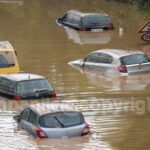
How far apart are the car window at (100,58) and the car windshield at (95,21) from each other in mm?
12708

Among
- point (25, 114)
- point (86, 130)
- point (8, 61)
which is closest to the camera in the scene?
point (86, 130)

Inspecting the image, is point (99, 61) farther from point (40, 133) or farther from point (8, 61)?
point (40, 133)

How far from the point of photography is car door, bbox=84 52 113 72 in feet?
104

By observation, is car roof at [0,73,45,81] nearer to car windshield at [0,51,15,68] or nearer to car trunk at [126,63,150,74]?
car windshield at [0,51,15,68]

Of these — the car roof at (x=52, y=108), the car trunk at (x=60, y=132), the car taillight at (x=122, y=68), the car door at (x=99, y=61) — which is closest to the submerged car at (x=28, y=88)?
the car roof at (x=52, y=108)

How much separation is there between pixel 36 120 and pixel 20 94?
A: 4.95 meters

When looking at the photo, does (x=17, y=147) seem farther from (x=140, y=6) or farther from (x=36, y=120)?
(x=140, y=6)

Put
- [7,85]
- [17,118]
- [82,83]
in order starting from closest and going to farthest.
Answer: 1. [17,118]
2. [7,85]
3. [82,83]

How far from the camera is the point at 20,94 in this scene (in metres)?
25.6

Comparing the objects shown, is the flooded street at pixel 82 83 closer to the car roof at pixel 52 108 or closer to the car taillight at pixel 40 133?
the car taillight at pixel 40 133

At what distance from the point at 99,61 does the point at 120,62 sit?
68.0 inches

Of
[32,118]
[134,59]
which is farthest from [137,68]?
[32,118]

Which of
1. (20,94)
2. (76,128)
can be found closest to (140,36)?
(20,94)

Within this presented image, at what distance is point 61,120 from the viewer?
67.3 ft
